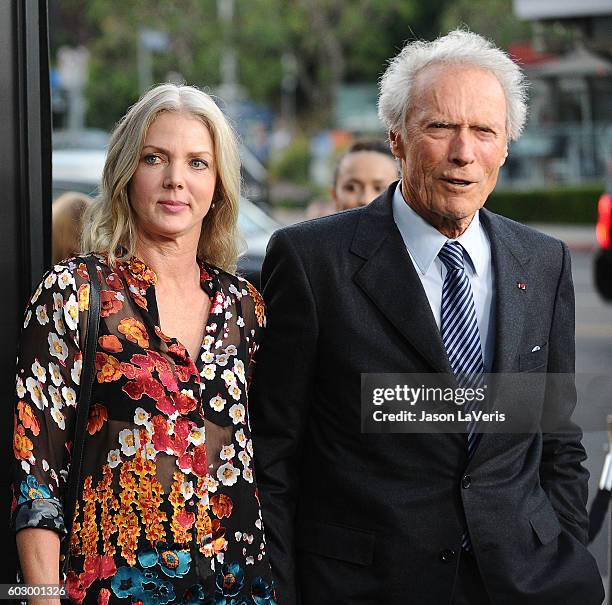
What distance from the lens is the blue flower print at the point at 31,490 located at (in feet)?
7.46

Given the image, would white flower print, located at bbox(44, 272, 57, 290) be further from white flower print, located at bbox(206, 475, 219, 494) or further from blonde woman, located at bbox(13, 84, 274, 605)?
white flower print, located at bbox(206, 475, 219, 494)

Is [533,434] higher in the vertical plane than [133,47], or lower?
lower

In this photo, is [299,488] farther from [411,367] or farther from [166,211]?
[166,211]

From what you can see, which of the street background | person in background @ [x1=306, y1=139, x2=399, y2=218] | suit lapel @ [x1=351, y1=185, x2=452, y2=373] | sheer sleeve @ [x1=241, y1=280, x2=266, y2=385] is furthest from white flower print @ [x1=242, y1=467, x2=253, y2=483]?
the street background

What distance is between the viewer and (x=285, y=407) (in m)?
2.60

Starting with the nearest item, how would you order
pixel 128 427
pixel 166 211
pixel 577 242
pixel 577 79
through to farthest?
pixel 128 427, pixel 166 211, pixel 577 242, pixel 577 79

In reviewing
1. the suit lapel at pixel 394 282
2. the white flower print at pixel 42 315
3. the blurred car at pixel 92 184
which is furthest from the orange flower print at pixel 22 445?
the blurred car at pixel 92 184

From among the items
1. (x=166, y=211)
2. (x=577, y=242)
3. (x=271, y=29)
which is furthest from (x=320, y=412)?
(x=271, y=29)

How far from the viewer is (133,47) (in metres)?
48.2

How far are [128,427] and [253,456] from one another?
37cm

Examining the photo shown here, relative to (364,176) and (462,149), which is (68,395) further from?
(364,176)

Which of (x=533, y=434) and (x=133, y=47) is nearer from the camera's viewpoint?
(x=533, y=434)

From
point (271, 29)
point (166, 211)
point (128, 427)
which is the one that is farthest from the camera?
point (271, 29)

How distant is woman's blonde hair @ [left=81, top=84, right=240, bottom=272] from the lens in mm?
2510
